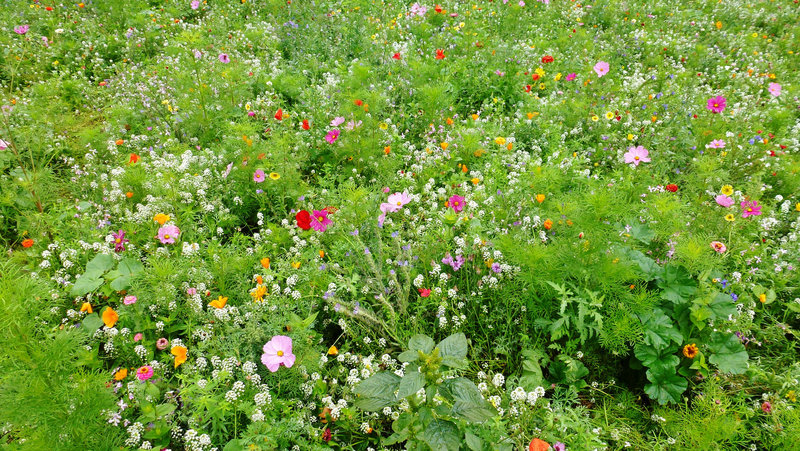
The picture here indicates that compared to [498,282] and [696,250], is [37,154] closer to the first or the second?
[498,282]

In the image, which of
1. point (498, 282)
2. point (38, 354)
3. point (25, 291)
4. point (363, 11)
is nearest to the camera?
point (38, 354)

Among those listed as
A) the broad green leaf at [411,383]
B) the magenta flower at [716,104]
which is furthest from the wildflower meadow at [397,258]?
the magenta flower at [716,104]

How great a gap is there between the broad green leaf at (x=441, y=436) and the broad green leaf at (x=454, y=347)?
10.2 inches

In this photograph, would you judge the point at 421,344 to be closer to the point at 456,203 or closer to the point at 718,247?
the point at 456,203

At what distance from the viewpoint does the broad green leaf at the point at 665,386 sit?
238cm

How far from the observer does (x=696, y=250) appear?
2.46m

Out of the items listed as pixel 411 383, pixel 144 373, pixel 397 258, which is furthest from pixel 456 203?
pixel 144 373

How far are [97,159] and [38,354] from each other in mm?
2478

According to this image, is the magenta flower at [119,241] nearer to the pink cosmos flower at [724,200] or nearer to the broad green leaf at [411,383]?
the broad green leaf at [411,383]

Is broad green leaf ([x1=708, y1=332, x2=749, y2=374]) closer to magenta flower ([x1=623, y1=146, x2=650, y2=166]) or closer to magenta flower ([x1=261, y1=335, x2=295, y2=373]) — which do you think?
magenta flower ([x1=623, y1=146, x2=650, y2=166])

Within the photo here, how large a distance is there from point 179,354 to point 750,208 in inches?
141

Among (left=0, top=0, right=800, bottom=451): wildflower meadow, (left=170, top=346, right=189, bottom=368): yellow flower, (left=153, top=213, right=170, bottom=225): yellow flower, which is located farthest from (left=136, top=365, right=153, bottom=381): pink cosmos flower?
(left=153, top=213, right=170, bottom=225): yellow flower

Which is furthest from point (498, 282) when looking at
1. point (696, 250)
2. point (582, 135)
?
point (582, 135)

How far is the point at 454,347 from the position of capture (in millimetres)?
1880
